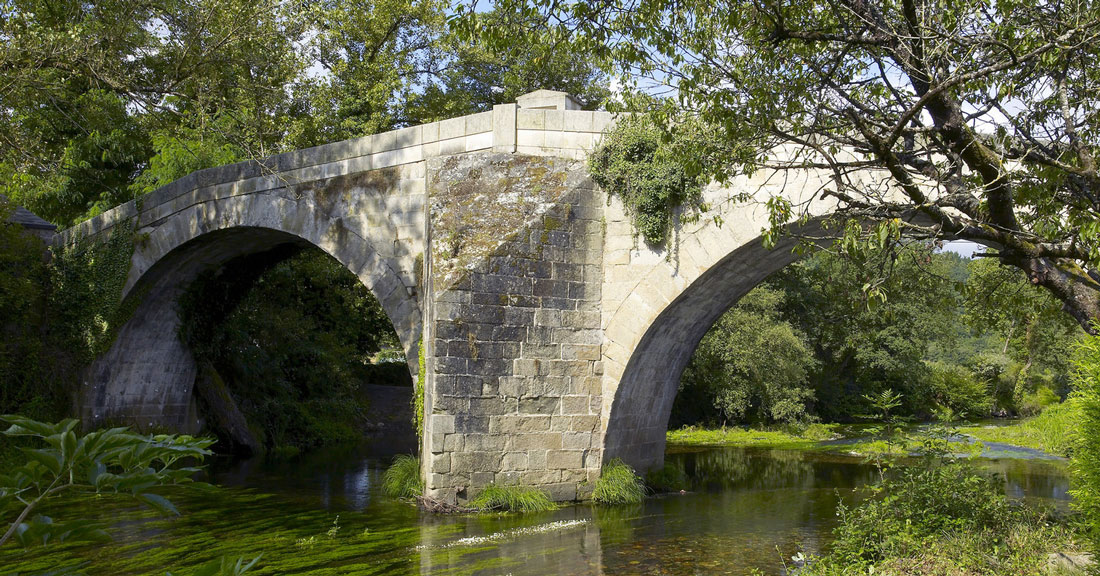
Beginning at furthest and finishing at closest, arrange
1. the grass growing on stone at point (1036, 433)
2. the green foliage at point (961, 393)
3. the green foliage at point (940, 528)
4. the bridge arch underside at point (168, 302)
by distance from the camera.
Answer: the green foliage at point (961, 393), the grass growing on stone at point (1036, 433), the bridge arch underside at point (168, 302), the green foliage at point (940, 528)

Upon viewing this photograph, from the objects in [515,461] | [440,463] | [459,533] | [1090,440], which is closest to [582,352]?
[515,461]

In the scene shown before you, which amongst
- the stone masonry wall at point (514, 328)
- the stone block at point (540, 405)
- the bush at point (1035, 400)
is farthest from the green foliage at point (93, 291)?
the bush at point (1035, 400)

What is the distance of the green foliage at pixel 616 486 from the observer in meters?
8.40

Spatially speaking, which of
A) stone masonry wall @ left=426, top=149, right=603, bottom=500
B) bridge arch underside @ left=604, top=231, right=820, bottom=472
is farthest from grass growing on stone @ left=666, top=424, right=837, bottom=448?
stone masonry wall @ left=426, top=149, right=603, bottom=500

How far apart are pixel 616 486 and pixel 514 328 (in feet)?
6.04

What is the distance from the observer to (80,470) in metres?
1.50

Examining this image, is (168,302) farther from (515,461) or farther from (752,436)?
(752,436)

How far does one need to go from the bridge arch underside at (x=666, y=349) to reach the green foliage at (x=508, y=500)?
37.1 inches

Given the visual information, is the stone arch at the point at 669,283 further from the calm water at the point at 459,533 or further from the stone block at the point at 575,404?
the calm water at the point at 459,533

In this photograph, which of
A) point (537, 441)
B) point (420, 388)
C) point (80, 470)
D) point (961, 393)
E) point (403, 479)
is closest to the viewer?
point (80, 470)

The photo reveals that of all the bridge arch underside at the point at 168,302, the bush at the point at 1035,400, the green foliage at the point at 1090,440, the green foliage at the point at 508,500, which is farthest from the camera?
the bush at the point at 1035,400

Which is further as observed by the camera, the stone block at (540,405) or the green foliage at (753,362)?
the green foliage at (753,362)

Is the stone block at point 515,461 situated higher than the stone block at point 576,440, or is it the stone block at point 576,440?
the stone block at point 576,440

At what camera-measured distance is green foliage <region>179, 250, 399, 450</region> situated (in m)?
13.5
